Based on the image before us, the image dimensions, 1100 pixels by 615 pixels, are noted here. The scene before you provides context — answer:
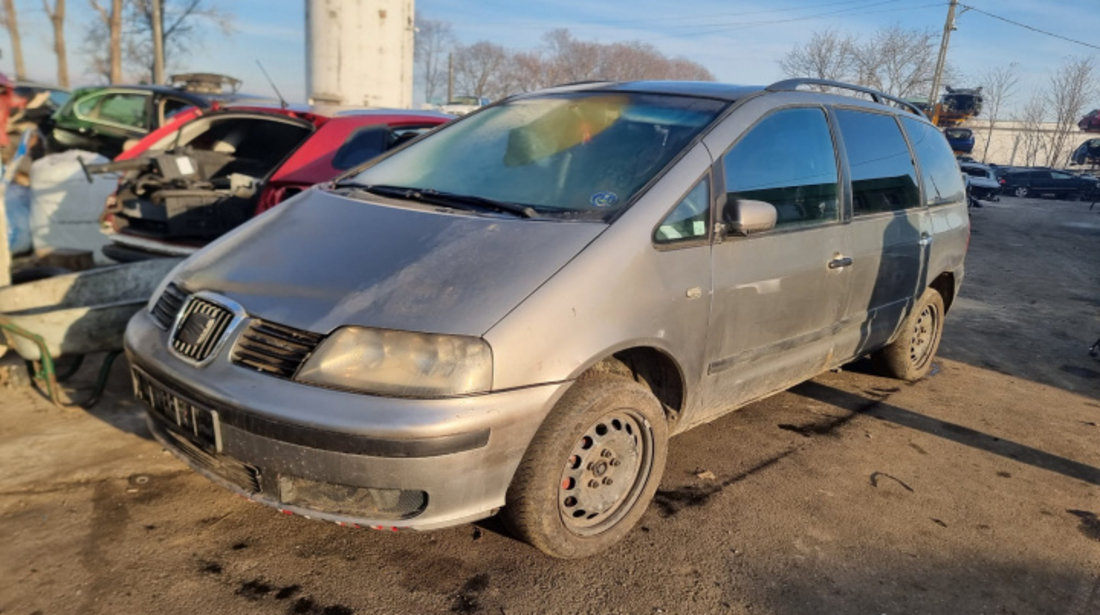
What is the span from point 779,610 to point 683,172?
1.61m

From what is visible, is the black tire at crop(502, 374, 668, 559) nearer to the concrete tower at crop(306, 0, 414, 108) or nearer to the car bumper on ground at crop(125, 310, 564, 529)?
the car bumper on ground at crop(125, 310, 564, 529)

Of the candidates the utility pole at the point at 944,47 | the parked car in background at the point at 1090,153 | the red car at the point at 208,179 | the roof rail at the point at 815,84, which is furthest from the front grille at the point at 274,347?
the parked car in background at the point at 1090,153

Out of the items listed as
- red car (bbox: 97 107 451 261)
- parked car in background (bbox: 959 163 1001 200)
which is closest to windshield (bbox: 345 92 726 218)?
red car (bbox: 97 107 451 261)

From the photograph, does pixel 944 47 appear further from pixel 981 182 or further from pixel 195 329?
pixel 195 329

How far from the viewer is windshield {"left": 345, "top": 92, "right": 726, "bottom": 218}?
298 cm

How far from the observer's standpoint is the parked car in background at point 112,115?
31.9ft

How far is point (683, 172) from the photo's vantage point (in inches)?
115

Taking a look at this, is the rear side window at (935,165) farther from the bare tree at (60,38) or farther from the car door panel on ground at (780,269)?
the bare tree at (60,38)

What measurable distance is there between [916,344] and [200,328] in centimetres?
447

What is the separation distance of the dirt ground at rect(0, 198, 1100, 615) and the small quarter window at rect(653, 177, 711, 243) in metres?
1.16

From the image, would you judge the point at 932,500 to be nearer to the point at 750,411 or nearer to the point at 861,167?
the point at 750,411

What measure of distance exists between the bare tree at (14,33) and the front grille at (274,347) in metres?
47.1

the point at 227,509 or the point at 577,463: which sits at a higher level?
the point at 577,463

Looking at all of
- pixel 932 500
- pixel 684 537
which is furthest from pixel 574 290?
pixel 932 500
